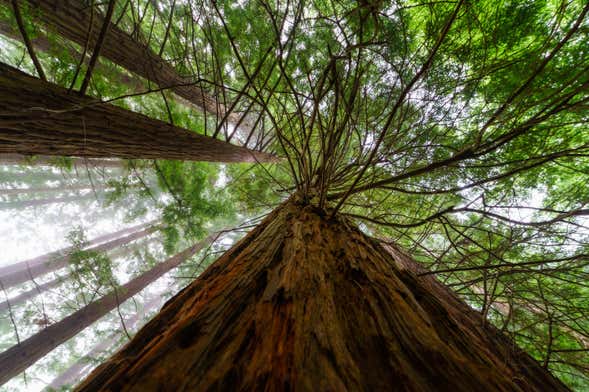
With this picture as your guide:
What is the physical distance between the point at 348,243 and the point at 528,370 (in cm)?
76

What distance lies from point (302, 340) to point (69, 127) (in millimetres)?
1921

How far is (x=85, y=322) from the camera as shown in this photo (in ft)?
13.6

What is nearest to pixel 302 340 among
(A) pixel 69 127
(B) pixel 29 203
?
(A) pixel 69 127

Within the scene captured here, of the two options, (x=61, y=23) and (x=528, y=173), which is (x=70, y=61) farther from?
(x=528, y=173)

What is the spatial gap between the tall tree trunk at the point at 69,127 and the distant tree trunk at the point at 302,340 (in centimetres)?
88

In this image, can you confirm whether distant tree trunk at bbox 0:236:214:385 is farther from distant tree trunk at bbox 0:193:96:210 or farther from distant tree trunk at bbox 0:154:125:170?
distant tree trunk at bbox 0:193:96:210

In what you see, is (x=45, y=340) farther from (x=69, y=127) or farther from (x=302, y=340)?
(x=302, y=340)

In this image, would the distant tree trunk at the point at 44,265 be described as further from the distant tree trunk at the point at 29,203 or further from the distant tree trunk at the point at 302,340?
the distant tree trunk at the point at 302,340

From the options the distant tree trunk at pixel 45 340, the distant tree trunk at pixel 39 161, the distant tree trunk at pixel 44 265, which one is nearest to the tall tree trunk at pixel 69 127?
the distant tree trunk at pixel 39 161

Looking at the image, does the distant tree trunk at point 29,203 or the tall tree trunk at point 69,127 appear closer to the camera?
the tall tree trunk at point 69,127

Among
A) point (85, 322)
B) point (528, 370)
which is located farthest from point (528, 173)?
point (85, 322)

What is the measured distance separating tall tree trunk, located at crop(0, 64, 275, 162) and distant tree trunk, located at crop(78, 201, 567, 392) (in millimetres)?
884

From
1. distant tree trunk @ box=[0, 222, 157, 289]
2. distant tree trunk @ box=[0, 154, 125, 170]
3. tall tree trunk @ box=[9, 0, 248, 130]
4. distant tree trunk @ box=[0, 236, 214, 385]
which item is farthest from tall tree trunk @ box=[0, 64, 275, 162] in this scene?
distant tree trunk @ box=[0, 222, 157, 289]

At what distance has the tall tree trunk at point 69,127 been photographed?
1.21 meters
